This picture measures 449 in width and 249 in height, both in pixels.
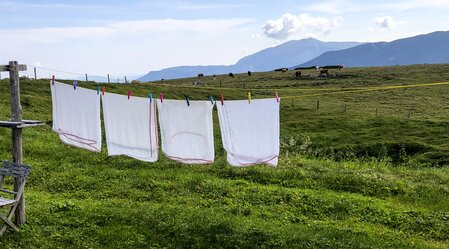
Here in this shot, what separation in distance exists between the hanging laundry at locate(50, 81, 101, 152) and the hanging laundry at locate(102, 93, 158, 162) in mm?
280

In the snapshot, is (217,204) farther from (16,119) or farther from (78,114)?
(16,119)

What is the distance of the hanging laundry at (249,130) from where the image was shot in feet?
34.2

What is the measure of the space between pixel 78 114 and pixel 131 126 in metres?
1.34

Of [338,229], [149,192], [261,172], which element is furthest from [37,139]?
[338,229]

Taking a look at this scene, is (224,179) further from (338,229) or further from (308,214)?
(338,229)

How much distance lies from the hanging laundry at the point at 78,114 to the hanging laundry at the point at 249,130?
308 centimetres

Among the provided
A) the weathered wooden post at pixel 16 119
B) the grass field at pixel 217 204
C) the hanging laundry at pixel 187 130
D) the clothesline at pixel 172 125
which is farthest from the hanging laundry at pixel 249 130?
the weathered wooden post at pixel 16 119

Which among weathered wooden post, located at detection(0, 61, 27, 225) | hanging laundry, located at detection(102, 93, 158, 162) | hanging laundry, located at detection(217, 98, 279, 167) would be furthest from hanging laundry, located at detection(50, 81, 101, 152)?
hanging laundry, located at detection(217, 98, 279, 167)

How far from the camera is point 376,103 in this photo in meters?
53.8

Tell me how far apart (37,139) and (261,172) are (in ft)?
35.6

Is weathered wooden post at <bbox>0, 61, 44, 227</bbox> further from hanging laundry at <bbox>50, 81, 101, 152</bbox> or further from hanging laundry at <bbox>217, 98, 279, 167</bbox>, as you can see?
hanging laundry at <bbox>217, 98, 279, 167</bbox>

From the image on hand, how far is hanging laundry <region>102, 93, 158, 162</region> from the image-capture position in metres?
10.5

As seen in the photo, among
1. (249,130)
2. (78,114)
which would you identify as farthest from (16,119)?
(249,130)

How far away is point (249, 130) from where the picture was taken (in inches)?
412
